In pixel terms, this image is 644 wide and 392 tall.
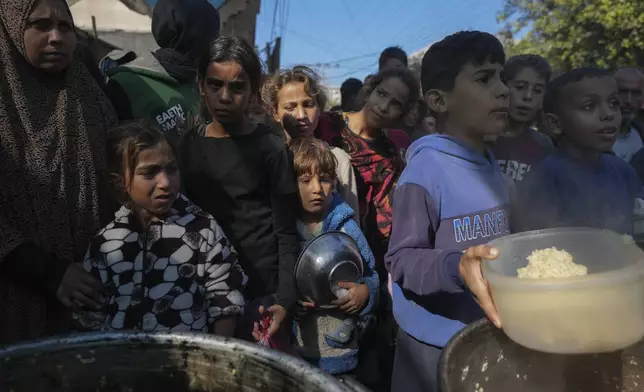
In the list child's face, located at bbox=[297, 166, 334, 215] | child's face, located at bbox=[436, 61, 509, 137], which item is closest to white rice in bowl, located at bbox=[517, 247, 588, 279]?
child's face, located at bbox=[436, 61, 509, 137]

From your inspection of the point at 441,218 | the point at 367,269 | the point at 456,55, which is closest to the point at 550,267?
the point at 441,218

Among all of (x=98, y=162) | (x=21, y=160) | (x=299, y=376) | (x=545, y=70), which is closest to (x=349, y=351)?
(x=98, y=162)

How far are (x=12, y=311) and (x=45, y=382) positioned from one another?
33.7 inches

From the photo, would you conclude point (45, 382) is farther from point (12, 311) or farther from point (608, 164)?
point (608, 164)

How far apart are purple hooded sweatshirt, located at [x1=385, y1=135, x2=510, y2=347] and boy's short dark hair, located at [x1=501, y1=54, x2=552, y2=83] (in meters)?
1.62

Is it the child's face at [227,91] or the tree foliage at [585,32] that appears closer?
the child's face at [227,91]

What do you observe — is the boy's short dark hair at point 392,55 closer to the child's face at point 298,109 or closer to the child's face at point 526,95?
the child's face at point 526,95

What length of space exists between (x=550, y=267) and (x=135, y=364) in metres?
0.74

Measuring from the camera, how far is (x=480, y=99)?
1.59 m

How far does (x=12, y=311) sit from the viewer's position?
1.60 metres

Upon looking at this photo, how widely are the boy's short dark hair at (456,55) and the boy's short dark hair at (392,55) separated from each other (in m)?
3.00

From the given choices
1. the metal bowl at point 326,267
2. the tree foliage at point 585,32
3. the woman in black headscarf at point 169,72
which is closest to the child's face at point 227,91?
the woman in black headscarf at point 169,72

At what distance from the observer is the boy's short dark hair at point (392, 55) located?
467cm

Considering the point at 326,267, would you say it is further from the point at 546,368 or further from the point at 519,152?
the point at 519,152
